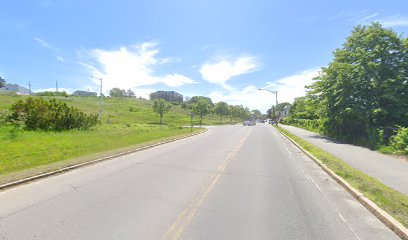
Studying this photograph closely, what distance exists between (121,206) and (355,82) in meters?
23.0

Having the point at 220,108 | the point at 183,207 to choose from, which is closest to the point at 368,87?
the point at 183,207

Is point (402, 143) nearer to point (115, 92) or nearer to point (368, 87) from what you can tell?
point (368, 87)

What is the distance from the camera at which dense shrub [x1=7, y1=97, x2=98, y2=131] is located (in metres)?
21.3

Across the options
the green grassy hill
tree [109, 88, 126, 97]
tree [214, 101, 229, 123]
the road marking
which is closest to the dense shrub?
the road marking

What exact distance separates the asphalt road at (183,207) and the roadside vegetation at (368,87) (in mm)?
14399

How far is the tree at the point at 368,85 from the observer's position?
21.5 metres

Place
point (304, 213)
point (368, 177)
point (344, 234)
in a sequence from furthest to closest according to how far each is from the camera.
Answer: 1. point (368, 177)
2. point (304, 213)
3. point (344, 234)

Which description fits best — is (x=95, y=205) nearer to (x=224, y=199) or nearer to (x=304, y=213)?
(x=224, y=199)

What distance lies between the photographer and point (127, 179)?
8953 mm

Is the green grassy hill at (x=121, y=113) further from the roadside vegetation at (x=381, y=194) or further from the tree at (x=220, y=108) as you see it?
the roadside vegetation at (x=381, y=194)

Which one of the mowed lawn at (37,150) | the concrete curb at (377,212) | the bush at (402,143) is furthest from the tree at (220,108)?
the concrete curb at (377,212)

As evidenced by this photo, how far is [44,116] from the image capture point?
21.6 meters

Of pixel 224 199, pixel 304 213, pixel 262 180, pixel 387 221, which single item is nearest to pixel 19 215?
pixel 224 199

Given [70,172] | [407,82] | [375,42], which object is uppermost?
[375,42]
